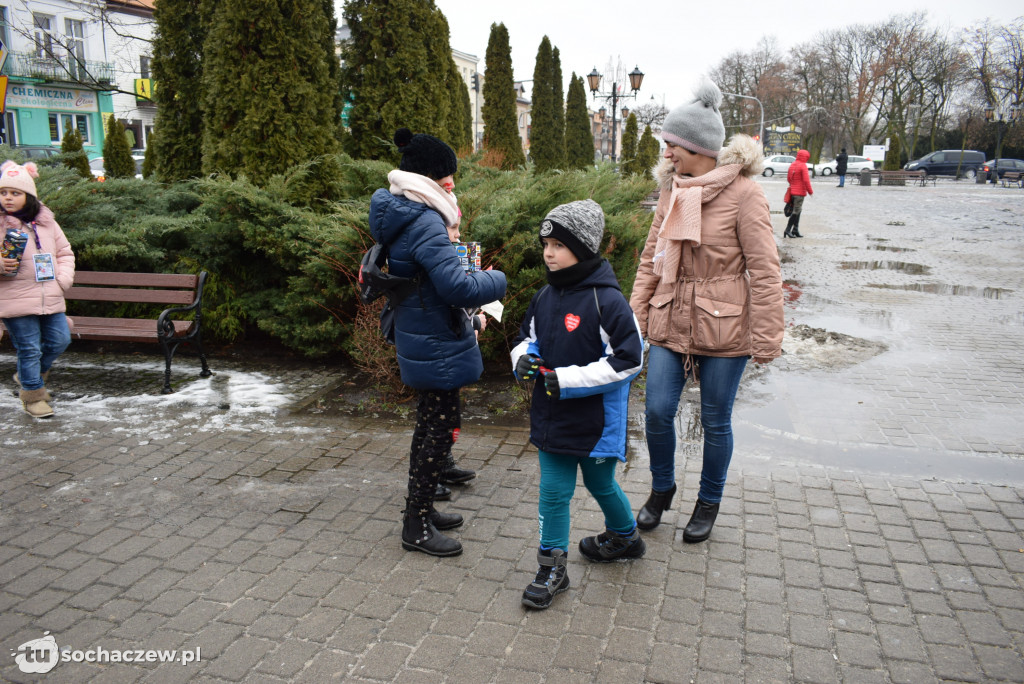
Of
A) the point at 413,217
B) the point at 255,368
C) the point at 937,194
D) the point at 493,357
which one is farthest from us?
the point at 937,194

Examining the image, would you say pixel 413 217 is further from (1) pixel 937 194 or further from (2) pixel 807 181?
(1) pixel 937 194

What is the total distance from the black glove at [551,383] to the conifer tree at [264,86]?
18.5ft

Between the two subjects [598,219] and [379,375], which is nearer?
[598,219]

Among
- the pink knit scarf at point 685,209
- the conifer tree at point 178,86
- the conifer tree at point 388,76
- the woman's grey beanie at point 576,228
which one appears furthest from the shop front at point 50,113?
the woman's grey beanie at point 576,228

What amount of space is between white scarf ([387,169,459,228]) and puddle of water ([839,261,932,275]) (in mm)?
10779

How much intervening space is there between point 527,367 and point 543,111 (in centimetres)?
2560

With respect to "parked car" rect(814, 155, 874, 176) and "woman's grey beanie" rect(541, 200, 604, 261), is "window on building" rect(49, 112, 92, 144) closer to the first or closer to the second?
"woman's grey beanie" rect(541, 200, 604, 261)

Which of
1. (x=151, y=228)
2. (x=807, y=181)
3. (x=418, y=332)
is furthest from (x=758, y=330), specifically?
(x=807, y=181)

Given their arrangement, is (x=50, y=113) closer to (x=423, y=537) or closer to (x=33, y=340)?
(x=33, y=340)

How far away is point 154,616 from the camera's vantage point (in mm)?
3092

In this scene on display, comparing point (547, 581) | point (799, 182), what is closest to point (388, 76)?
point (547, 581)

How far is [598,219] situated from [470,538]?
175 cm

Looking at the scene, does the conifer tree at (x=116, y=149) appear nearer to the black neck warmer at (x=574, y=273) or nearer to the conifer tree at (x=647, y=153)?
the black neck warmer at (x=574, y=273)

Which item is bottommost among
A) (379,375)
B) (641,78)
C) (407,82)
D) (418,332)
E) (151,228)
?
(379,375)
